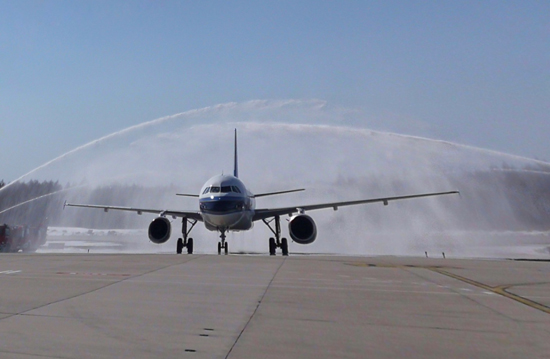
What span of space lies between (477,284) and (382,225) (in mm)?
35744

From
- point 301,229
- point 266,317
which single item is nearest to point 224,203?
point 301,229

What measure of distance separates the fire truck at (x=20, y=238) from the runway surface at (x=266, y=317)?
29557 millimetres

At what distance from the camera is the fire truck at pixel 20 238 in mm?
38119

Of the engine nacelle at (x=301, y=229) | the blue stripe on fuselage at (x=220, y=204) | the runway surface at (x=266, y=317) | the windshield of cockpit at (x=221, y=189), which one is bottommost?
the runway surface at (x=266, y=317)

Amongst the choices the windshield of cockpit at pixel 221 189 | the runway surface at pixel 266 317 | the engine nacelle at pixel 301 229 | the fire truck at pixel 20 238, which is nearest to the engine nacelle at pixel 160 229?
the windshield of cockpit at pixel 221 189

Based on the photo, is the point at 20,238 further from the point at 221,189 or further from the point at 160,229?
the point at 221,189

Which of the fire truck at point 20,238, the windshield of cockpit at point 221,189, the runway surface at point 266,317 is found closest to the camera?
the runway surface at point 266,317

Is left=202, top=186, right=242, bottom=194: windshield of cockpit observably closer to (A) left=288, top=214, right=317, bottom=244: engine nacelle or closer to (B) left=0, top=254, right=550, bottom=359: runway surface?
(A) left=288, top=214, right=317, bottom=244: engine nacelle

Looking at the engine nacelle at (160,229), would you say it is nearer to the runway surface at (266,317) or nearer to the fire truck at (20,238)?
the fire truck at (20,238)

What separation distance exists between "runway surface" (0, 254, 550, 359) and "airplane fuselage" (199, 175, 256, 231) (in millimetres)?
15543

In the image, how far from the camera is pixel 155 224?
29109 millimetres

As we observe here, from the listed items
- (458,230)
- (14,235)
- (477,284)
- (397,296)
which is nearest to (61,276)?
(397,296)

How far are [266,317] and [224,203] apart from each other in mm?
20891

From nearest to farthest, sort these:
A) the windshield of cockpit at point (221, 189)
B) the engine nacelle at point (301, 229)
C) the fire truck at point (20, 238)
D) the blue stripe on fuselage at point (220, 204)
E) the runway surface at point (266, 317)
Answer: the runway surface at point (266, 317), the blue stripe on fuselage at point (220, 204), the windshield of cockpit at point (221, 189), the engine nacelle at point (301, 229), the fire truck at point (20, 238)
